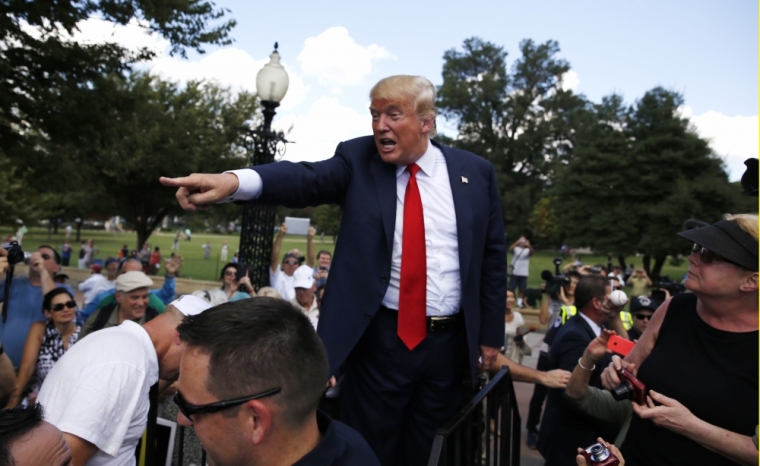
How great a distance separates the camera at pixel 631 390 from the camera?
2.67m

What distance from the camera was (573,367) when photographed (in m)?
4.33

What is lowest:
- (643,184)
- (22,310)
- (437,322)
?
(22,310)

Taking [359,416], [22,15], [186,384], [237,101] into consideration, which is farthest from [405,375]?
[237,101]

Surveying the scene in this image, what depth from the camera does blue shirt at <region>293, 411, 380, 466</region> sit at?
1756mm

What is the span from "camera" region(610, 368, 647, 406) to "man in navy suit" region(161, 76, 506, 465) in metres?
0.63

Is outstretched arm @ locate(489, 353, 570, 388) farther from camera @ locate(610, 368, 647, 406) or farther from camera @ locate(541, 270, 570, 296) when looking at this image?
camera @ locate(541, 270, 570, 296)

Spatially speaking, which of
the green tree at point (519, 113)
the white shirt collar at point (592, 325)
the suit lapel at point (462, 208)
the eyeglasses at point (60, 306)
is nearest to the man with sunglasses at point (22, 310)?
the eyeglasses at point (60, 306)

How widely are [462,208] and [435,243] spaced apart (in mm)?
213

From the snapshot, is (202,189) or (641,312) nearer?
(202,189)

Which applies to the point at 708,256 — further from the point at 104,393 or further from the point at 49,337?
the point at 49,337

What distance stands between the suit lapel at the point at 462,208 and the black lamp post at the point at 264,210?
5.47m

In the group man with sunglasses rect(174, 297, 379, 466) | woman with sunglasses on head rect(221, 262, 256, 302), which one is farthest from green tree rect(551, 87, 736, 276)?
man with sunglasses rect(174, 297, 379, 466)

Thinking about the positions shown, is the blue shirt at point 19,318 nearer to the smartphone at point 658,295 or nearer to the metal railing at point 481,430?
the metal railing at point 481,430

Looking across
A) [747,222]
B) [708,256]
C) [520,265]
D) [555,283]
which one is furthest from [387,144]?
[520,265]
